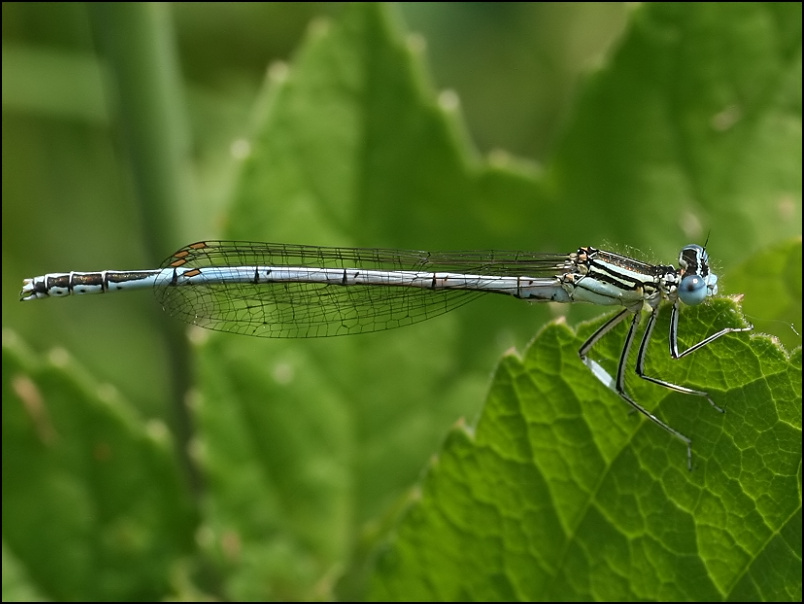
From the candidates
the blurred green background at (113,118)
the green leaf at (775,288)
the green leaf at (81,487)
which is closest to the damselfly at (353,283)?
the green leaf at (775,288)

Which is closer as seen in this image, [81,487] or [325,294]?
[81,487]

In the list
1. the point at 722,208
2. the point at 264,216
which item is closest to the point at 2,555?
the point at 264,216

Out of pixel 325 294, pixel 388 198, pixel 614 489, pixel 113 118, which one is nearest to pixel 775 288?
pixel 614 489

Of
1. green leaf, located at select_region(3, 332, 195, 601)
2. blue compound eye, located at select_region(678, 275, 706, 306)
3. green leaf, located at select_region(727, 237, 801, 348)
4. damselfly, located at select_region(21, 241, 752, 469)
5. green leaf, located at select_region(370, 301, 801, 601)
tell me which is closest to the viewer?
green leaf, located at select_region(370, 301, 801, 601)

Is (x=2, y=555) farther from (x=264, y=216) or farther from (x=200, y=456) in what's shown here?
(x=264, y=216)

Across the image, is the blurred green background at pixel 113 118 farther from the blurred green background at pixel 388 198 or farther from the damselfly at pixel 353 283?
the blurred green background at pixel 388 198

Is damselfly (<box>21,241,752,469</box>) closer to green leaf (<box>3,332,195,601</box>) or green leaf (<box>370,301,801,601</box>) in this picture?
green leaf (<box>3,332,195,601</box>)

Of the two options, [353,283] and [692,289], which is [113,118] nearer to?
[353,283]

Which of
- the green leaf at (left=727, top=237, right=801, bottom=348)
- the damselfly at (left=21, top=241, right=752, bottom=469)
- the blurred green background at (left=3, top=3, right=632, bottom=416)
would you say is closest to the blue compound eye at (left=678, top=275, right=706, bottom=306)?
the damselfly at (left=21, top=241, right=752, bottom=469)
